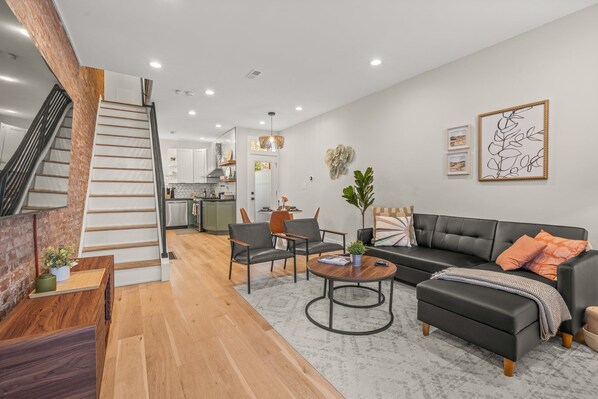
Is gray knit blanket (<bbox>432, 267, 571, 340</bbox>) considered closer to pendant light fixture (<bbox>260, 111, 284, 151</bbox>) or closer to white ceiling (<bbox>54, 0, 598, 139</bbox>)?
white ceiling (<bbox>54, 0, 598, 139</bbox>)

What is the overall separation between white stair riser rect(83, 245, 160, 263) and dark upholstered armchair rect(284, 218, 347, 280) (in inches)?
72.8

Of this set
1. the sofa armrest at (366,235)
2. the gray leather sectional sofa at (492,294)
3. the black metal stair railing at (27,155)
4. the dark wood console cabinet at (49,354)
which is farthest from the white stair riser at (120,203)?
the gray leather sectional sofa at (492,294)

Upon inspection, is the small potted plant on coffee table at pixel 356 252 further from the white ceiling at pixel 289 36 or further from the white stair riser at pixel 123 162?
the white stair riser at pixel 123 162

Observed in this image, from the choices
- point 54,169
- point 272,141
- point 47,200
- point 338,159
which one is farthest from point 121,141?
point 338,159

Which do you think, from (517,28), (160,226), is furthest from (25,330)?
(517,28)

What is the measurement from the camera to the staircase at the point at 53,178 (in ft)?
5.61

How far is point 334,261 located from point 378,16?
8.05 feet

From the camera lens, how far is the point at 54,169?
6.74 feet

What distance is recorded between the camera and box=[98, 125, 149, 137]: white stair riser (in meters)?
5.25

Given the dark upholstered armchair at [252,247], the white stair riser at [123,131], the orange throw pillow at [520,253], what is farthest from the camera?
the white stair riser at [123,131]

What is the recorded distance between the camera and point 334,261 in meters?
2.81

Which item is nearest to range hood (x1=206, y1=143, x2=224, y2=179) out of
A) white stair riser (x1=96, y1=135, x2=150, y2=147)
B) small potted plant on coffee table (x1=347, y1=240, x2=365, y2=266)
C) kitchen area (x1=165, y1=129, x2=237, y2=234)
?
kitchen area (x1=165, y1=129, x2=237, y2=234)

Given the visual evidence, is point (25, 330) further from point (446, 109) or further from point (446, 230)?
point (446, 109)

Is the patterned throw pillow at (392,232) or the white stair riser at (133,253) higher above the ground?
the patterned throw pillow at (392,232)
